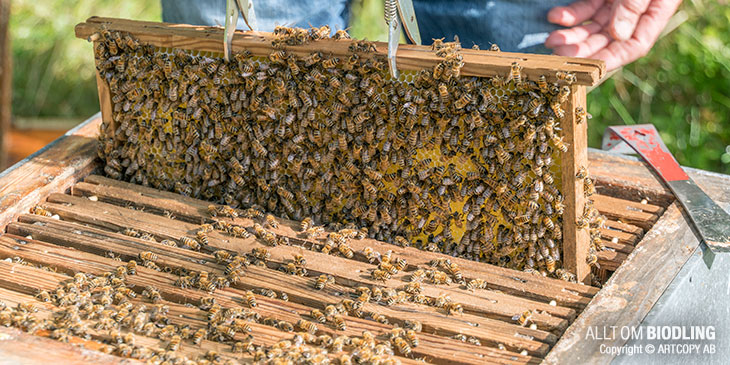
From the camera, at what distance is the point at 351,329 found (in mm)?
2707

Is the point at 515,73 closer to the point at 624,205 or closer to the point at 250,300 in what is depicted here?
the point at 624,205

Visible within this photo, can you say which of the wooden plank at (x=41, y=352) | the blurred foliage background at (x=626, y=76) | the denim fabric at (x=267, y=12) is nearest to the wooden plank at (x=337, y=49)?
the denim fabric at (x=267, y=12)

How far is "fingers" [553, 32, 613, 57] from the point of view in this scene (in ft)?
12.7

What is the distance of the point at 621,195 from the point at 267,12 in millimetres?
2270

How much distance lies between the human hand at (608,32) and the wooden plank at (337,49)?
1.08 m

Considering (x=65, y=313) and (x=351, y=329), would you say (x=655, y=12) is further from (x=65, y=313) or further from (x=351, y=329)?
(x=65, y=313)

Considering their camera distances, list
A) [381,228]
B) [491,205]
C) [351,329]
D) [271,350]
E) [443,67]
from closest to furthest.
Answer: [271,350]
[351,329]
[443,67]
[491,205]
[381,228]

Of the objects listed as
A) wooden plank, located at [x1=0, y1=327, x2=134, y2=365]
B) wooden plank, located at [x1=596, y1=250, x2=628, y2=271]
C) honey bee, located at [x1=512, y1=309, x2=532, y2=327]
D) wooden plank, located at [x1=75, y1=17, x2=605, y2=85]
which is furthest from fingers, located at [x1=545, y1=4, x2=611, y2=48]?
wooden plank, located at [x1=0, y1=327, x2=134, y2=365]

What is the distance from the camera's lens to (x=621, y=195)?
3777mm

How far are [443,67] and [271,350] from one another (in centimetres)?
138

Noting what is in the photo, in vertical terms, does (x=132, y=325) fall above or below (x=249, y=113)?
below

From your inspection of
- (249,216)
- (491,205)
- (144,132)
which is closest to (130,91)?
(144,132)

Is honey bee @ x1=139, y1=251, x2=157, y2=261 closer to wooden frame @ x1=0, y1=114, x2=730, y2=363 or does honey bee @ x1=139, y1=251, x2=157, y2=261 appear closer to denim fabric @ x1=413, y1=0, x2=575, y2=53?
wooden frame @ x1=0, y1=114, x2=730, y2=363

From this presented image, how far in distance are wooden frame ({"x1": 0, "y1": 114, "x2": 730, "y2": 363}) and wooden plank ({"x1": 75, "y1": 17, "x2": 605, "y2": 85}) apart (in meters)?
0.75
